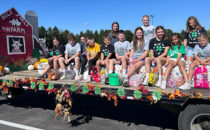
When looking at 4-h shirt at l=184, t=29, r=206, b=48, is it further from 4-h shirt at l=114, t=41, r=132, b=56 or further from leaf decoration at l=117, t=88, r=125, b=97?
leaf decoration at l=117, t=88, r=125, b=97

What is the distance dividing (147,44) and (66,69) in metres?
2.21

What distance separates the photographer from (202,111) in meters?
2.76

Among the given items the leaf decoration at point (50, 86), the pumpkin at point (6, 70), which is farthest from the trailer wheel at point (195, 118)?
the pumpkin at point (6, 70)

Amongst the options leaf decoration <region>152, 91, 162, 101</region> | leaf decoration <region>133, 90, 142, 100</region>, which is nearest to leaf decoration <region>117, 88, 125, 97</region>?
leaf decoration <region>133, 90, 142, 100</region>

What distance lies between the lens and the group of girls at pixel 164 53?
137 inches

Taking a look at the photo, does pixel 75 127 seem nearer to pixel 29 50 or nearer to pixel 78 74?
pixel 78 74

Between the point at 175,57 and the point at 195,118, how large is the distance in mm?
1409

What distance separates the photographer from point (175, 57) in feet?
12.7

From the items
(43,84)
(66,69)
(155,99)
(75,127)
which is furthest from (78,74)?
(155,99)

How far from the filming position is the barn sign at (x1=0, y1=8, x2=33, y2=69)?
5.22 meters

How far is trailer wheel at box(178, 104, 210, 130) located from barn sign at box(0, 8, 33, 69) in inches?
186

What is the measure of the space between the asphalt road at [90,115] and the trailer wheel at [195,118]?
39.0 inches

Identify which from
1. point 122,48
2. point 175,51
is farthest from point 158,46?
point 122,48

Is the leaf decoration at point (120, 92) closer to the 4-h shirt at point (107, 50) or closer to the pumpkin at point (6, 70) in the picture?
the 4-h shirt at point (107, 50)
